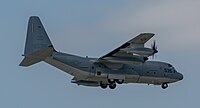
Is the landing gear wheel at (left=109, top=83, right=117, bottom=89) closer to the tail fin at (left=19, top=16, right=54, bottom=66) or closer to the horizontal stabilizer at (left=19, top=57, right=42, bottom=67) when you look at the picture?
the tail fin at (left=19, top=16, right=54, bottom=66)

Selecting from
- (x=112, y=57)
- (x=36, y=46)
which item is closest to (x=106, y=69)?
(x=112, y=57)

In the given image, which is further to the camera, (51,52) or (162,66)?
(162,66)

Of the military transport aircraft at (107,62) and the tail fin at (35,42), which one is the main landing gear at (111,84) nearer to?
the military transport aircraft at (107,62)

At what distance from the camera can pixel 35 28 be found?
89.9m

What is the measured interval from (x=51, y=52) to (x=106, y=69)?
7954mm

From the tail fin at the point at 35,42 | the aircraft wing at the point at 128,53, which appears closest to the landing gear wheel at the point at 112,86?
the aircraft wing at the point at 128,53

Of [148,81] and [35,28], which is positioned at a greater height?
[35,28]

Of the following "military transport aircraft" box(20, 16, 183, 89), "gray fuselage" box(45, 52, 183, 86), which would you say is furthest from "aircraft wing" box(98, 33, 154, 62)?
"gray fuselage" box(45, 52, 183, 86)

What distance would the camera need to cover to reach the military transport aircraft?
86.2 meters

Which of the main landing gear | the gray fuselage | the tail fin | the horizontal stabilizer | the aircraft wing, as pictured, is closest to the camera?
the aircraft wing

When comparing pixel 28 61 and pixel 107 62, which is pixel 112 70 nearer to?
pixel 107 62

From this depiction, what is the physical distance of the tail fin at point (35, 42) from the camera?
A: 86062mm

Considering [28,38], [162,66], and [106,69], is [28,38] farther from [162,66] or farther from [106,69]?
[162,66]

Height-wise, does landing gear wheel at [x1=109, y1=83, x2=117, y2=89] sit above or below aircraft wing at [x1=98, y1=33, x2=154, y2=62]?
below
